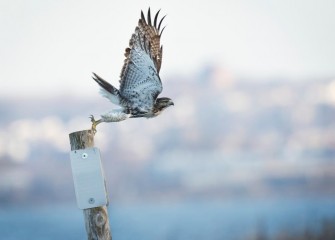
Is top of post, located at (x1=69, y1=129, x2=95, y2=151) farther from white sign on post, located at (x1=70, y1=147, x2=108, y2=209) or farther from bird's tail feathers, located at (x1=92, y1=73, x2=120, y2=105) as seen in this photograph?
bird's tail feathers, located at (x1=92, y1=73, x2=120, y2=105)

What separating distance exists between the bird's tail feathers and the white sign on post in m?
2.09

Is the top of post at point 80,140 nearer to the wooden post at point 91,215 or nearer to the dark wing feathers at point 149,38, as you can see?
the wooden post at point 91,215

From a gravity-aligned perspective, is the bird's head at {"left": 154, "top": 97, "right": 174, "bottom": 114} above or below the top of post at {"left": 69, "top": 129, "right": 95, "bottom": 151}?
above

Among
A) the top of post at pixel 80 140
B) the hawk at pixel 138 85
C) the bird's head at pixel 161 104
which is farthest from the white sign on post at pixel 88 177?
the bird's head at pixel 161 104

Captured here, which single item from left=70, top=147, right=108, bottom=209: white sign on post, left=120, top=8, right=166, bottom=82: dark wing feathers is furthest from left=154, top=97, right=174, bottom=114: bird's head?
left=70, top=147, right=108, bottom=209: white sign on post

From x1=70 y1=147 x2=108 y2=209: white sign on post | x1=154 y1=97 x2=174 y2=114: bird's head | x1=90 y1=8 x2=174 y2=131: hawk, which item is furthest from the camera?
x1=154 y1=97 x2=174 y2=114: bird's head

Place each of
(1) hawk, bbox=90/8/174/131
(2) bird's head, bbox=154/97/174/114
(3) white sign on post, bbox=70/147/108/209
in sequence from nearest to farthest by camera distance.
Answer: (3) white sign on post, bbox=70/147/108/209, (1) hawk, bbox=90/8/174/131, (2) bird's head, bbox=154/97/174/114

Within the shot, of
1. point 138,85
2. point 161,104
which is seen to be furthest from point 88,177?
point 161,104

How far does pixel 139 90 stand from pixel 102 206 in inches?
90.9

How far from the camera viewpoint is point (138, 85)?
8289 millimetres

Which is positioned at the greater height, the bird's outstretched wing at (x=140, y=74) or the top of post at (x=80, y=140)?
the bird's outstretched wing at (x=140, y=74)

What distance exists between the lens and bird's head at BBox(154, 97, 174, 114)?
8.53m

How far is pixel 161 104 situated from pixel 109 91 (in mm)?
588

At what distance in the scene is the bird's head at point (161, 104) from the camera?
8.53 metres
